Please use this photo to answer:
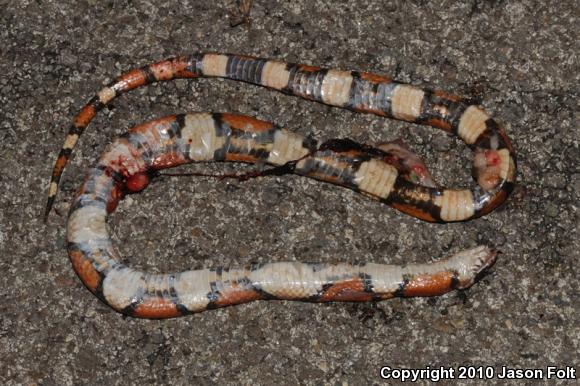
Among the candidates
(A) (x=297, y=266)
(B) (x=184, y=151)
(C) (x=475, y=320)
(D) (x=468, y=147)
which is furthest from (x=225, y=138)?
(C) (x=475, y=320)

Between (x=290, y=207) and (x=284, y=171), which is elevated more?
(x=284, y=171)

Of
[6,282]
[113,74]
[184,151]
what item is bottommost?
[6,282]

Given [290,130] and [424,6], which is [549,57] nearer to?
[424,6]

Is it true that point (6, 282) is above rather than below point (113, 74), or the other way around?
below
